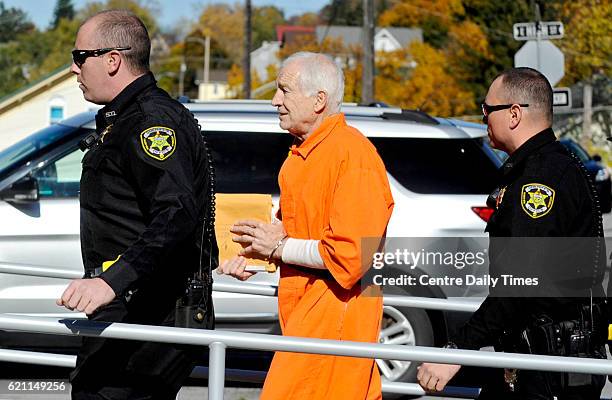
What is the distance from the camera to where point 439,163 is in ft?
26.4

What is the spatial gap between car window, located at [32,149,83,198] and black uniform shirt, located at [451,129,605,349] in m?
4.39

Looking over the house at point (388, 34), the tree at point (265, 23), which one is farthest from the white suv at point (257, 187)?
the tree at point (265, 23)

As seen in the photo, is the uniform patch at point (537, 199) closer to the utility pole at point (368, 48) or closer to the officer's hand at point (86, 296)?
the officer's hand at point (86, 296)

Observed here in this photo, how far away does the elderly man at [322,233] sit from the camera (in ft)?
12.4

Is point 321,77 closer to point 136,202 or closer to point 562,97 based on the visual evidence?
point 136,202

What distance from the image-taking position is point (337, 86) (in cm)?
407

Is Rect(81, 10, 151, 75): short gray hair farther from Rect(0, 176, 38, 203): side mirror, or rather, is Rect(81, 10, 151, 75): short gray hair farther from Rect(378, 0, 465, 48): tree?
Rect(378, 0, 465, 48): tree

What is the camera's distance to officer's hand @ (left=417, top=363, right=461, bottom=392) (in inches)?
149

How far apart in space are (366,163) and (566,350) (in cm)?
94

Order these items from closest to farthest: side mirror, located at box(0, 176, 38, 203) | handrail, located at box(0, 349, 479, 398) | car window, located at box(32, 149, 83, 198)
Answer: handrail, located at box(0, 349, 479, 398) → side mirror, located at box(0, 176, 38, 203) → car window, located at box(32, 149, 83, 198)

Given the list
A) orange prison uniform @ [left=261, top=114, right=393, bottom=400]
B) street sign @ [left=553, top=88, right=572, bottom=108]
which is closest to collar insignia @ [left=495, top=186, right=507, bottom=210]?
orange prison uniform @ [left=261, top=114, right=393, bottom=400]

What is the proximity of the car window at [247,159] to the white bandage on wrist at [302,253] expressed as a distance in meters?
3.90

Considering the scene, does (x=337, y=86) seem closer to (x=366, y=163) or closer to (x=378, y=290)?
(x=366, y=163)

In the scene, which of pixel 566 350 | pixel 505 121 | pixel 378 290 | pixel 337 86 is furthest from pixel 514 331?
pixel 337 86
